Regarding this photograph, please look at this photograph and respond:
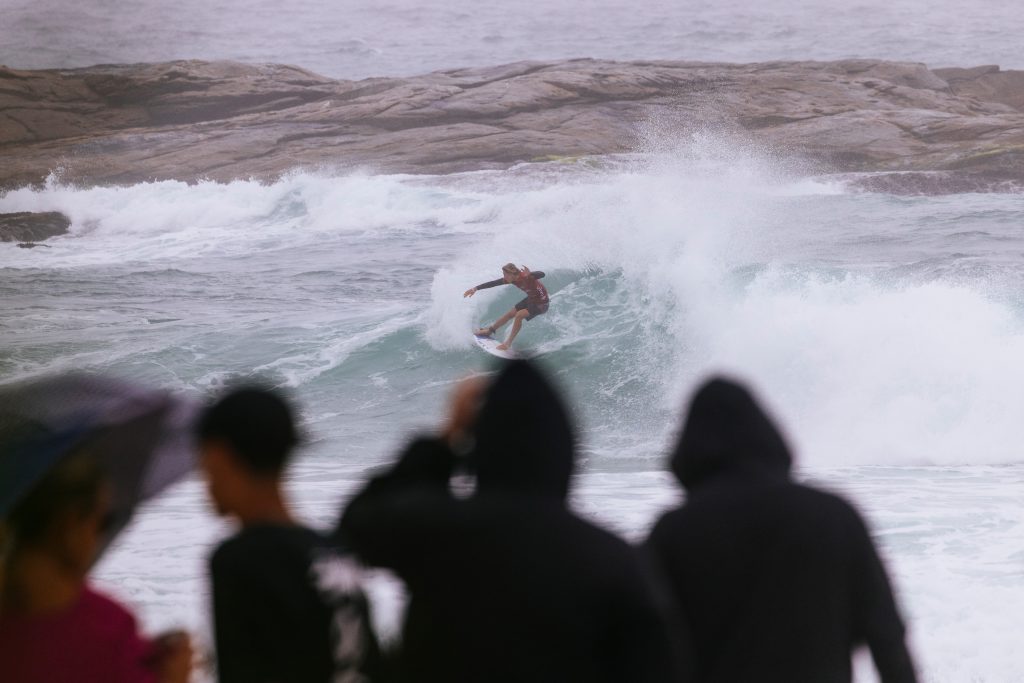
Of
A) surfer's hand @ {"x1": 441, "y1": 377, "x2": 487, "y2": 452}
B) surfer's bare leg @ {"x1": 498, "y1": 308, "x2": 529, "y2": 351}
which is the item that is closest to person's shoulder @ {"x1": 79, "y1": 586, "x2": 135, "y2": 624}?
surfer's hand @ {"x1": 441, "y1": 377, "x2": 487, "y2": 452}

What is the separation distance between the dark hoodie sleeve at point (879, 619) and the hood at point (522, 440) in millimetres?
308

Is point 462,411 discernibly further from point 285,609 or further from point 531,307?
point 531,307

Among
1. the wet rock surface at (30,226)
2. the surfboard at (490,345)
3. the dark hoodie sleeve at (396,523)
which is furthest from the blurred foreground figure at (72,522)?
the wet rock surface at (30,226)

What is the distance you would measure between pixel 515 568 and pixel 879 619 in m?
0.38

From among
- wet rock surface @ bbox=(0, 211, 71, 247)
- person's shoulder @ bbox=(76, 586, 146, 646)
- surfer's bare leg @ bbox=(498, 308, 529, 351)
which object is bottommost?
surfer's bare leg @ bbox=(498, 308, 529, 351)

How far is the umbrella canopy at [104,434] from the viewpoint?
2.80ft

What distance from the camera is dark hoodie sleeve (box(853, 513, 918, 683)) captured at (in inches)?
38.4

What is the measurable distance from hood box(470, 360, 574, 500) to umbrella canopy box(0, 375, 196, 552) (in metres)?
0.25

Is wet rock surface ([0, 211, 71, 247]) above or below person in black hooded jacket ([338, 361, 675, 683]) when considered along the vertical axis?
below

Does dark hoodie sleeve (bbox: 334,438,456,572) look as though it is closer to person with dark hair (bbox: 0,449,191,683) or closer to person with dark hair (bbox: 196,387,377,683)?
person with dark hair (bbox: 196,387,377,683)

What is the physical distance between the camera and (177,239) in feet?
26.2

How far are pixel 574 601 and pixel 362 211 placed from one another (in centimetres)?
778

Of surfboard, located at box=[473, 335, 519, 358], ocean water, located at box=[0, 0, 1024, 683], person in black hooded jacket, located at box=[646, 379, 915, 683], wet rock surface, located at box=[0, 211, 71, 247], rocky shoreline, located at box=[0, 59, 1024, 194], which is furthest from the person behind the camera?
rocky shoreline, located at box=[0, 59, 1024, 194]

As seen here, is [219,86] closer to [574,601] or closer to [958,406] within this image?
[958,406]
